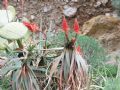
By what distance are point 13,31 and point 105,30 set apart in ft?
7.71

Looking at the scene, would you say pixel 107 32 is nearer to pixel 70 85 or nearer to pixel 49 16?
pixel 49 16

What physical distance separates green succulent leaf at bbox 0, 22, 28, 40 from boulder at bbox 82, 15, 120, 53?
2.04m

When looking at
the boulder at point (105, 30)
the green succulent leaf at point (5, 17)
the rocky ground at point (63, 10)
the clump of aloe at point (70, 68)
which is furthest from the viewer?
the rocky ground at point (63, 10)

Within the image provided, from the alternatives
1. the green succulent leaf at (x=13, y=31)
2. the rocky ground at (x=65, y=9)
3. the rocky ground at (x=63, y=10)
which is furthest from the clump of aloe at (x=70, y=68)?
the rocky ground at (x=65, y=9)

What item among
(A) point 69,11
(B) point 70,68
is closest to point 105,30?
(A) point 69,11

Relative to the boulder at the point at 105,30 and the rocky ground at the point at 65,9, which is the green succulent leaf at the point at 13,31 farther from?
the rocky ground at the point at 65,9

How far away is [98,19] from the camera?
15.5 ft

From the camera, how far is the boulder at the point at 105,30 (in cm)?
432

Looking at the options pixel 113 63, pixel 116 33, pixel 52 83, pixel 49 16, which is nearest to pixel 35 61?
pixel 52 83

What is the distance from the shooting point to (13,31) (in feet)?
7.53

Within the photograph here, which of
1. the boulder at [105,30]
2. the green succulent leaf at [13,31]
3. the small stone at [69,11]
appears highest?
the green succulent leaf at [13,31]

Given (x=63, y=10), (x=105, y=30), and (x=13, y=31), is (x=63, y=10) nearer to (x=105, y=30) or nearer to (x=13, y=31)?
(x=105, y=30)

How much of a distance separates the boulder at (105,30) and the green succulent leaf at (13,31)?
2037 mm

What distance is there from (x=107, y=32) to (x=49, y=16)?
0.92 metres
